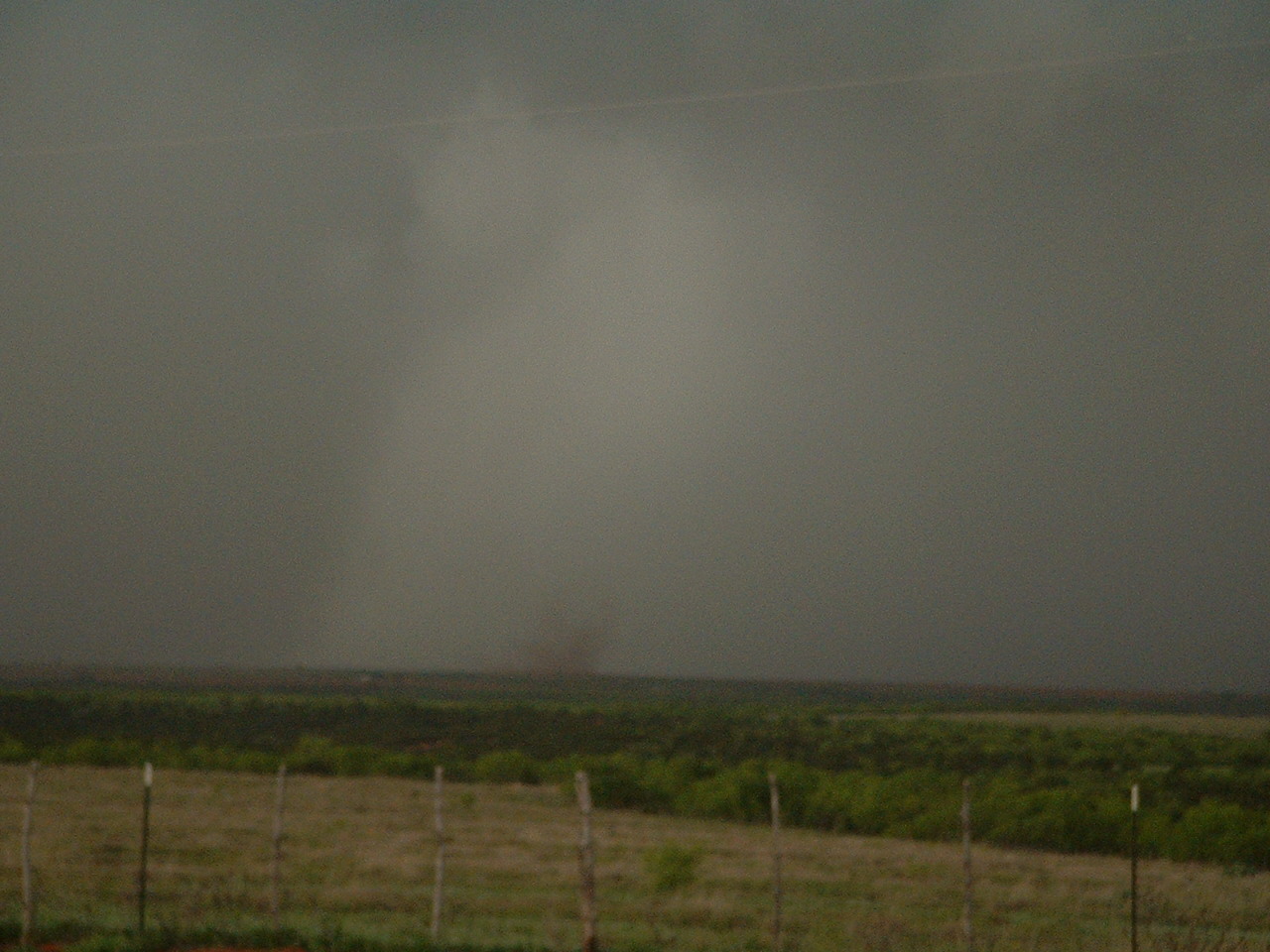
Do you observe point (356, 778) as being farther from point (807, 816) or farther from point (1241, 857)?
point (1241, 857)

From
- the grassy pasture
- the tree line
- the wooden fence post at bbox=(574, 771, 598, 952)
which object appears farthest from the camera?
the tree line

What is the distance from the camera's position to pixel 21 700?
11200cm

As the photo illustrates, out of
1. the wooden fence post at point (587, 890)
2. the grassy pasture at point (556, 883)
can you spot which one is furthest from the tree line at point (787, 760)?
the wooden fence post at point (587, 890)

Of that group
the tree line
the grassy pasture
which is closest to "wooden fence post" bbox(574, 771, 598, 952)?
the grassy pasture

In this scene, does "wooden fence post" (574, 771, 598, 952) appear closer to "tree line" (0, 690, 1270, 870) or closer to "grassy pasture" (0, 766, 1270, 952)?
"grassy pasture" (0, 766, 1270, 952)

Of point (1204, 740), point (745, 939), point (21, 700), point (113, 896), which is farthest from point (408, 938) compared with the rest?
point (21, 700)

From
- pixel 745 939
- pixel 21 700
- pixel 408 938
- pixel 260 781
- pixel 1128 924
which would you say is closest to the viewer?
pixel 408 938

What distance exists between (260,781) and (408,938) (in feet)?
104

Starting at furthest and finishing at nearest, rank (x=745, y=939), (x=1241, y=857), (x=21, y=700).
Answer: (x=21, y=700) → (x=1241, y=857) → (x=745, y=939)

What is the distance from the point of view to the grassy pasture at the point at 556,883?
1775 cm

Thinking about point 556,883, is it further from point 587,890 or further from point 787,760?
point 787,760

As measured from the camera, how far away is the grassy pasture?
17750mm

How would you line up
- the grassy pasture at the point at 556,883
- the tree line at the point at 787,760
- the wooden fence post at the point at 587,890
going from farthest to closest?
1. the tree line at the point at 787,760
2. the grassy pasture at the point at 556,883
3. the wooden fence post at the point at 587,890

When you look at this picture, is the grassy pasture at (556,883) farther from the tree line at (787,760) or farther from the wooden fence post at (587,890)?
the tree line at (787,760)
